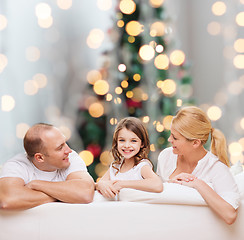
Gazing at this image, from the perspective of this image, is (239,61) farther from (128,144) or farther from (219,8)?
(128,144)

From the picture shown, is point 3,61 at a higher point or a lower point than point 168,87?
higher

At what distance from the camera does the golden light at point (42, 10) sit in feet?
12.8

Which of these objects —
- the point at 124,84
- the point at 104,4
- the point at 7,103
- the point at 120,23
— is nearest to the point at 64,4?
the point at 104,4

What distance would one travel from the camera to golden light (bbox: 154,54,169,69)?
3.32m

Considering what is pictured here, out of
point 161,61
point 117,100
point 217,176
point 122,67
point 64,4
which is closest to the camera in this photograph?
point 217,176

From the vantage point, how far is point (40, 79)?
3.91m

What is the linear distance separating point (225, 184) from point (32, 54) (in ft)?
8.68

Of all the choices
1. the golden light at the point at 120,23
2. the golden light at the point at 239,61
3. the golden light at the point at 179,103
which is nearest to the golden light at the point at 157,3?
the golden light at the point at 120,23

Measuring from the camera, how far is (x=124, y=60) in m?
3.29

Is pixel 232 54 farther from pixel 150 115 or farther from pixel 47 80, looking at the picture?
pixel 47 80

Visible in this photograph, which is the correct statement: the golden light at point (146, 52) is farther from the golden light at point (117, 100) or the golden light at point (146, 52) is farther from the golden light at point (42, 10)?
the golden light at point (42, 10)

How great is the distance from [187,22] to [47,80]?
1.80 meters

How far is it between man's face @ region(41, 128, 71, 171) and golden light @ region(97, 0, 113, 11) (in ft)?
8.14

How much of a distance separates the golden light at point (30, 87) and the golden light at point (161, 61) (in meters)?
1.28
